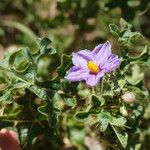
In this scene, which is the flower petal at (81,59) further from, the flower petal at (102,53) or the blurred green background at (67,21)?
the blurred green background at (67,21)

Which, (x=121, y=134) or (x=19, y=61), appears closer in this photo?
(x=121, y=134)

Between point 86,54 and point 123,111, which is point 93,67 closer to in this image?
point 86,54

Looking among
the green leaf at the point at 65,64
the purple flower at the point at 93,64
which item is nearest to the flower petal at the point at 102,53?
the purple flower at the point at 93,64

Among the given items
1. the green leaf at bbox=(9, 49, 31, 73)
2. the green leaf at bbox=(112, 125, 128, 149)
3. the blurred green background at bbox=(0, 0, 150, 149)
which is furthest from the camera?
the blurred green background at bbox=(0, 0, 150, 149)

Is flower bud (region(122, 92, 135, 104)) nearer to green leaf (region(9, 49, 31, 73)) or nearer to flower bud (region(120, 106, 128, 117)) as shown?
flower bud (region(120, 106, 128, 117))

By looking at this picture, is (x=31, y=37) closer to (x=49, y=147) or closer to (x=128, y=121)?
(x=49, y=147)

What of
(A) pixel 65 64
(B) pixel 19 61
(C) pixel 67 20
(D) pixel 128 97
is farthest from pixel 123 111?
(C) pixel 67 20

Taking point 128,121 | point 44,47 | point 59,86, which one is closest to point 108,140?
point 128,121

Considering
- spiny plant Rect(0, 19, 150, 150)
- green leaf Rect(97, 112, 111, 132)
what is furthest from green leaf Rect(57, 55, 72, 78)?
green leaf Rect(97, 112, 111, 132)
